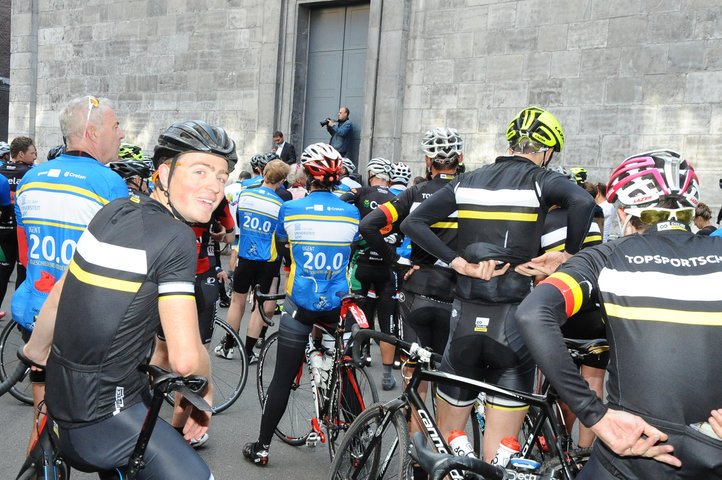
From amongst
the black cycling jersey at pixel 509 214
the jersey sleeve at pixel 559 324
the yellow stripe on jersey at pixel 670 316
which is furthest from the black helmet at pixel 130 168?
the yellow stripe on jersey at pixel 670 316

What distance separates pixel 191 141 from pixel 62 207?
5.74ft

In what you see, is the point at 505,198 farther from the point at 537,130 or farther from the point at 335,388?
the point at 335,388

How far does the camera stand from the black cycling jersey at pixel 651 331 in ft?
7.07

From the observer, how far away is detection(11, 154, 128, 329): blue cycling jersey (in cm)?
396

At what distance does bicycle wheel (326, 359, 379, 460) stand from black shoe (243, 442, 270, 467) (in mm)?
505

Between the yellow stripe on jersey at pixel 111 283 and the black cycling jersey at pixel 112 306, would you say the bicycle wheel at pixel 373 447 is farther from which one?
the yellow stripe on jersey at pixel 111 283

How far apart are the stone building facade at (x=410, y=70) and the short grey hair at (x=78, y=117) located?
31.0 ft

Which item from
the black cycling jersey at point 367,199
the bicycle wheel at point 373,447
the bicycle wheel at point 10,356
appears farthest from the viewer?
the black cycling jersey at point 367,199

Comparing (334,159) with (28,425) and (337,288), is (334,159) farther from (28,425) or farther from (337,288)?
(28,425)

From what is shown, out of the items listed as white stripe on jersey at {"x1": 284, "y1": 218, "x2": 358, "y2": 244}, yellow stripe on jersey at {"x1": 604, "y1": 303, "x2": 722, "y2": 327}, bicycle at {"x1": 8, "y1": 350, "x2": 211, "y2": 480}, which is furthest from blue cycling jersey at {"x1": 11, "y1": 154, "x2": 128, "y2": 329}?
yellow stripe on jersey at {"x1": 604, "y1": 303, "x2": 722, "y2": 327}

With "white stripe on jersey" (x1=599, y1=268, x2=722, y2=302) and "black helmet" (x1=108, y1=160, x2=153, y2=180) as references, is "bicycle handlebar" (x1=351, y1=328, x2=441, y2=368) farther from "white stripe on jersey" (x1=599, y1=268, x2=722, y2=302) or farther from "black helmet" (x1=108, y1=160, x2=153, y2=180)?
"black helmet" (x1=108, y1=160, x2=153, y2=180)

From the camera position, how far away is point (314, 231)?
16.3ft

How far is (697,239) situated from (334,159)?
10.4 feet

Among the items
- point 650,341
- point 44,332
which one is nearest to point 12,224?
point 44,332
